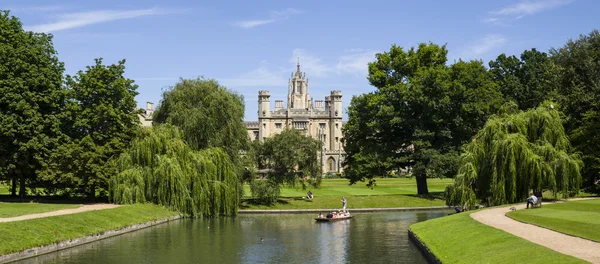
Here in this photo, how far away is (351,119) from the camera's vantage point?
6328cm

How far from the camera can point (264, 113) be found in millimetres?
152000

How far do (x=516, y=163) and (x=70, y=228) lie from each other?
25.8m

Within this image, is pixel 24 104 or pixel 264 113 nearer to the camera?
pixel 24 104

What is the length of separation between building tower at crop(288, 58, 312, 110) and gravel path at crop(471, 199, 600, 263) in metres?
127

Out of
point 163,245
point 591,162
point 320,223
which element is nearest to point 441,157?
point 591,162

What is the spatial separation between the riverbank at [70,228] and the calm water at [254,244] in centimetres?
64

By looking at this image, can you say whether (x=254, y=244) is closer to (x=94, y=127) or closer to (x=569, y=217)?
(x=569, y=217)

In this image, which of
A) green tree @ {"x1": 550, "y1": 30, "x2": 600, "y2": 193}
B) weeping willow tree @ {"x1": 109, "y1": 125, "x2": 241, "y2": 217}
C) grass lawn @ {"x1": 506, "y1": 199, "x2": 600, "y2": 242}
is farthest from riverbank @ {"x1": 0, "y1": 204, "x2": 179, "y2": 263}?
green tree @ {"x1": 550, "y1": 30, "x2": 600, "y2": 193}

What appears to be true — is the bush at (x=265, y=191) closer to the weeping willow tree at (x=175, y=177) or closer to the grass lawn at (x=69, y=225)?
the weeping willow tree at (x=175, y=177)

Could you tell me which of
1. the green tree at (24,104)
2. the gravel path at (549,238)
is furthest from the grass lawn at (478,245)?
the green tree at (24,104)

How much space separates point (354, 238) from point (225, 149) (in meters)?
20.7

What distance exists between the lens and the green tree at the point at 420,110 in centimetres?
5844

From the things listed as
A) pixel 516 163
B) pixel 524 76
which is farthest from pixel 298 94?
pixel 516 163

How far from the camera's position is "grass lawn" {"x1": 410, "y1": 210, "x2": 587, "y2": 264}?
1878cm
